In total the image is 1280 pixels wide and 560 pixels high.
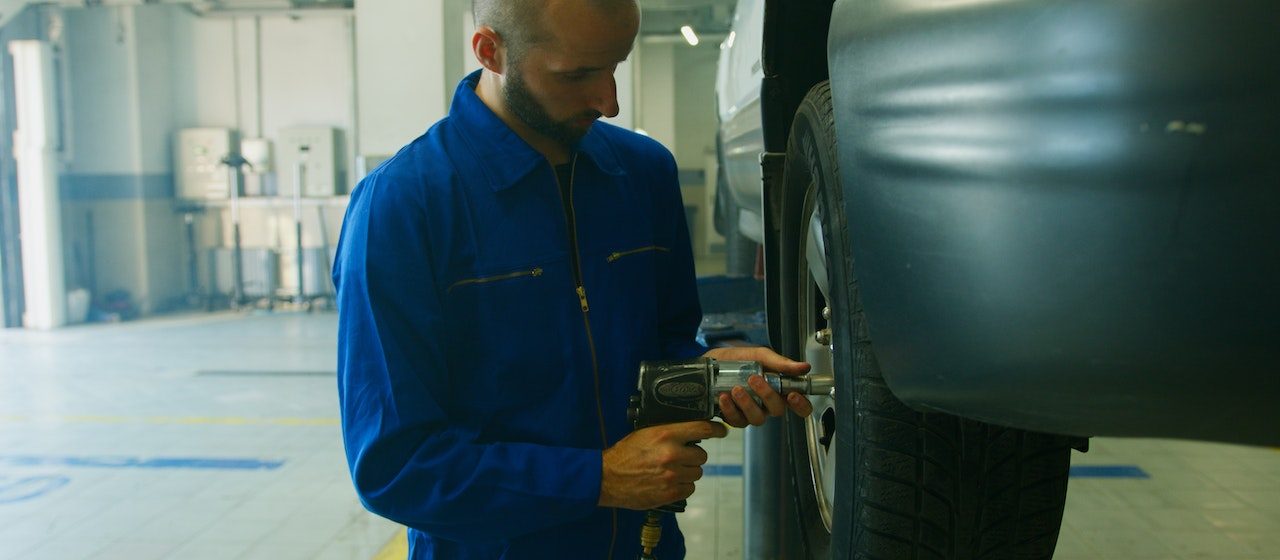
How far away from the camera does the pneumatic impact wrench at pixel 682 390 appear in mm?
1417

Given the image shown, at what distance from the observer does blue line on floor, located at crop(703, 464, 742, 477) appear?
394 centimetres

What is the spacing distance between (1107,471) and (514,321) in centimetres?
328

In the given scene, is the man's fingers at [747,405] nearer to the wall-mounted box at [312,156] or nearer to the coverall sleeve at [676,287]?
the coverall sleeve at [676,287]

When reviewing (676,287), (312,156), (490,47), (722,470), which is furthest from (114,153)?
(490,47)

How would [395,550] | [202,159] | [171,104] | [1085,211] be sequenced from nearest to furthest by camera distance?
Answer: [1085,211] → [395,550] → [202,159] → [171,104]

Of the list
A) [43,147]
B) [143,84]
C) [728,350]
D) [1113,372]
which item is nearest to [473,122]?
[728,350]

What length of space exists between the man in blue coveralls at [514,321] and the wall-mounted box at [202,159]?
10.4m

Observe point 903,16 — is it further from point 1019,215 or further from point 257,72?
point 257,72

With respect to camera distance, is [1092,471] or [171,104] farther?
[171,104]

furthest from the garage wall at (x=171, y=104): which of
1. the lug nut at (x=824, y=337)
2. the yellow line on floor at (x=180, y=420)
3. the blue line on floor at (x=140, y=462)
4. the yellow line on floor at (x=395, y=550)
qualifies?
the lug nut at (x=824, y=337)

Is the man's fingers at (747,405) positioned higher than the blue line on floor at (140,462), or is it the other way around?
the man's fingers at (747,405)

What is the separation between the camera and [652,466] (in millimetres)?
1340

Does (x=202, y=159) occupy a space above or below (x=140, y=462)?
above

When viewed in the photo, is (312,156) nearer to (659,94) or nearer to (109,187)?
(109,187)
